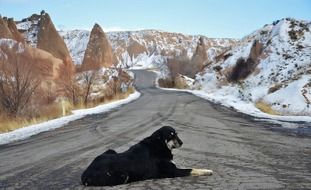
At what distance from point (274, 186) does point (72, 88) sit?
3227 centimetres

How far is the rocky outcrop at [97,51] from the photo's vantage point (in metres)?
79.9

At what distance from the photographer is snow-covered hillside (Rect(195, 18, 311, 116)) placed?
25.1 meters

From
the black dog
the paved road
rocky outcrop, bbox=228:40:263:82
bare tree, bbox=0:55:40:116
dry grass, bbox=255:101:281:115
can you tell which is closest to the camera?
the black dog

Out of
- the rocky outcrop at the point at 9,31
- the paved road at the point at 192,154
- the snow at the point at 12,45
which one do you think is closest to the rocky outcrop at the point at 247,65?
the snow at the point at 12,45

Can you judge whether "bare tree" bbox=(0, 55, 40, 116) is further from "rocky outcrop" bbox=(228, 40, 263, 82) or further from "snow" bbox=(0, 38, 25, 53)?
"rocky outcrop" bbox=(228, 40, 263, 82)

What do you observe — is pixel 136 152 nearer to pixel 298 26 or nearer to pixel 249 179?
pixel 249 179

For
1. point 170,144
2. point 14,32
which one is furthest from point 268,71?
point 14,32

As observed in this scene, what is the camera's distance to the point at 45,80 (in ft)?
132

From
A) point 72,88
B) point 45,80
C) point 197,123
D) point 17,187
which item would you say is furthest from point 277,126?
point 45,80

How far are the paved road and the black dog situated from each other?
0.15m

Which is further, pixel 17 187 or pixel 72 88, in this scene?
pixel 72 88

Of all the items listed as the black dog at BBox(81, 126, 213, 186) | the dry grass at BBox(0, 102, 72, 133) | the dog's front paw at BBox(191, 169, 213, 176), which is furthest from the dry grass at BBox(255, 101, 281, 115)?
the black dog at BBox(81, 126, 213, 186)

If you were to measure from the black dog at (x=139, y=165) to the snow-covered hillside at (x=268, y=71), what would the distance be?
15.4 meters

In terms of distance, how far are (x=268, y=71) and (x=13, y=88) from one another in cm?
2065
